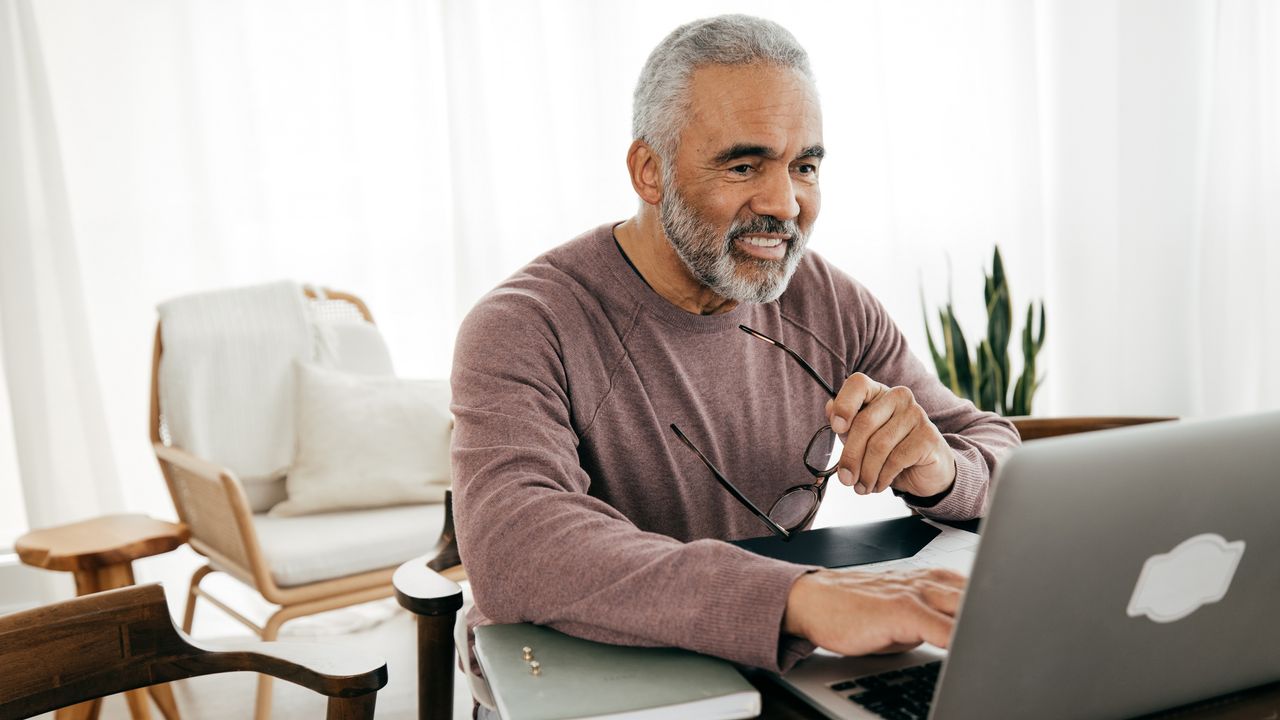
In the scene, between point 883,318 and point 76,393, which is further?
point 76,393

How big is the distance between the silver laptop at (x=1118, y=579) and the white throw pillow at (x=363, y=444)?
2156mm

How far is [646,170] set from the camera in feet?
4.73

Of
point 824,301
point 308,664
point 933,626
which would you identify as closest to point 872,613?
point 933,626

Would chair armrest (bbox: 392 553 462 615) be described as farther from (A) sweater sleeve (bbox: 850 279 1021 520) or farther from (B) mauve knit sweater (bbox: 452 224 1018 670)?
(A) sweater sleeve (bbox: 850 279 1021 520)

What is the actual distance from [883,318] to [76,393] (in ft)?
8.41

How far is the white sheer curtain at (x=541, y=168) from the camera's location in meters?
3.16

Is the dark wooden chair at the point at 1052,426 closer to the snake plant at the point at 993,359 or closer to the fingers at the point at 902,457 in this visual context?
the fingers at the point at 902,457

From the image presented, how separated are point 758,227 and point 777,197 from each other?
5 centimetres

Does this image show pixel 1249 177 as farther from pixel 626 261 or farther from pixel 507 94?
pixel 626 261

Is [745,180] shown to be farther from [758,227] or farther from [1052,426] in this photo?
[1052,426]

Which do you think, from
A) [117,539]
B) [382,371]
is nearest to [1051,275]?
[382,371]

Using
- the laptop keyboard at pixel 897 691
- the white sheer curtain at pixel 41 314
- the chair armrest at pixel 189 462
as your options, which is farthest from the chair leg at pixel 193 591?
the laptop keyboard at pixel 897 691

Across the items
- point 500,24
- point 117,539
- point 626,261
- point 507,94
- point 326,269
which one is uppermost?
point 500,24

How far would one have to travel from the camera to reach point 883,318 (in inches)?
64.3
